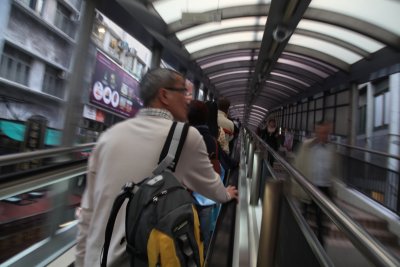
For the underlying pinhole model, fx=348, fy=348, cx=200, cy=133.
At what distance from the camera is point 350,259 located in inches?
94.9

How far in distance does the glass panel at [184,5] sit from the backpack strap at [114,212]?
4.64m

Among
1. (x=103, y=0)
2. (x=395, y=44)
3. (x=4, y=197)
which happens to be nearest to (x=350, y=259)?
(x=4, y=197)

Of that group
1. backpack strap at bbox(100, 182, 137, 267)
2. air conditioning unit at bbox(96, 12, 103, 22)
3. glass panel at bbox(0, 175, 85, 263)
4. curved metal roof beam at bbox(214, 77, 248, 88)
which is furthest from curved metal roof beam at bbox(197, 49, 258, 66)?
backpack strap at bbox(100, 182, 137, 267)

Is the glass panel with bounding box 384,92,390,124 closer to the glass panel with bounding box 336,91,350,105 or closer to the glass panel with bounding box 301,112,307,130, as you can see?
the glass panel with bounding box 336,91,350,105

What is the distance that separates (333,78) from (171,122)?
887 centimetres

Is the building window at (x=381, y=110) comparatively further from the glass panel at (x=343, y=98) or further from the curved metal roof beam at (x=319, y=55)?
the curved metal roof beam at (x=319, y=55)

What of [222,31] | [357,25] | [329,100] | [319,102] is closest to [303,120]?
[319,102]

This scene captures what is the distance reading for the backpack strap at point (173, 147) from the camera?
127 centimetres

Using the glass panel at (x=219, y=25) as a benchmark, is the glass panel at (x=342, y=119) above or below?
below

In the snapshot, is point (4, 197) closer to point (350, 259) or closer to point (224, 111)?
point (350, 259)

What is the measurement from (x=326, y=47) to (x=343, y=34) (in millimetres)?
1064

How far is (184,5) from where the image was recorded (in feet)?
18.2

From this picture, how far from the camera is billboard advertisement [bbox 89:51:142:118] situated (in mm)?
4600

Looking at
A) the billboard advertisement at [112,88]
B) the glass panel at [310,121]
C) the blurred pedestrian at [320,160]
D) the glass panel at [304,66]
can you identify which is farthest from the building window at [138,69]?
the glass panel at [310,121]
